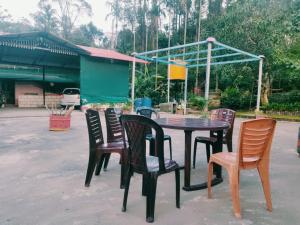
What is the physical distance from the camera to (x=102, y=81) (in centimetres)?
1330

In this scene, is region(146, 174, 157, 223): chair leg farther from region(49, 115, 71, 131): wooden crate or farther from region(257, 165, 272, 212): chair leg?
region(49, 115, 71, 131): wooden crate

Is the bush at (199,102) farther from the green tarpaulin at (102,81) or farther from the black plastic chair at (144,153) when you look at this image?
the black plastic chair at (144,153)

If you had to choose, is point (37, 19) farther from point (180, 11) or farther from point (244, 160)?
point (244, 160)

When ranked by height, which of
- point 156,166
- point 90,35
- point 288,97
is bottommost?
point 156,166

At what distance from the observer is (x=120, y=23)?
2412 cm

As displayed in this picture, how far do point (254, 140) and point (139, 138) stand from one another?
106 centimetres

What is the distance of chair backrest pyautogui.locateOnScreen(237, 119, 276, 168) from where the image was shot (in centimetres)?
230

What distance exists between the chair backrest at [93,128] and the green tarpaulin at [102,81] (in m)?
9.69

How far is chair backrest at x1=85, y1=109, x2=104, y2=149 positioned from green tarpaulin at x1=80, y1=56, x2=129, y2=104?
969 cm

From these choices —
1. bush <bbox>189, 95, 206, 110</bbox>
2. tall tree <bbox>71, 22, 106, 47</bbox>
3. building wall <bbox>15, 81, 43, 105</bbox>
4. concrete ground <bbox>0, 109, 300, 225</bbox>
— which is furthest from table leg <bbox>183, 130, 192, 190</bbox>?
tall tree <bbox>71, 22, 106, 47</bbox>

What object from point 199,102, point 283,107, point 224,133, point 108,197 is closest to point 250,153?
point 108,197

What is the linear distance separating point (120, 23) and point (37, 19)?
1106 centimetres

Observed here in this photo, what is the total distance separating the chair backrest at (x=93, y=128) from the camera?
297 cm

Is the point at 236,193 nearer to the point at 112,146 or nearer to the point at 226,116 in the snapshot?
the point at 112,146
